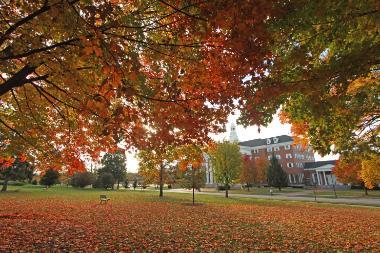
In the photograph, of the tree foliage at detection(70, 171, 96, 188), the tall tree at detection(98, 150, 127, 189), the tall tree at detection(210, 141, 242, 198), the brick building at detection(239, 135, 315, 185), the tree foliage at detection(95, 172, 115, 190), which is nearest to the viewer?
the tall tree at detection(210, 141, 242, 198)

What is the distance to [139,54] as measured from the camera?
7.12 m

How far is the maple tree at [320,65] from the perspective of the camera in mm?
5281

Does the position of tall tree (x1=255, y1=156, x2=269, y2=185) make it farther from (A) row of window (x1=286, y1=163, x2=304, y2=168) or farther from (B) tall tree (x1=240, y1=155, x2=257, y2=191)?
(A) row of window (x1=286, y1=163, x2=304, y2=168)

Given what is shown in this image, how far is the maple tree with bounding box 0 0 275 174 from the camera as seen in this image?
15.4ft

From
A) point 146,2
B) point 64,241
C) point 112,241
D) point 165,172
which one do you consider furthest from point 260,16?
point 165,172

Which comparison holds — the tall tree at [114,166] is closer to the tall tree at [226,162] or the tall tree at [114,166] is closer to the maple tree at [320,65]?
the tall tree at [226,162]

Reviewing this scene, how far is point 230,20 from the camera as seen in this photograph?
5117 millimetres

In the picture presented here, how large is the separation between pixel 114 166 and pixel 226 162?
38255 mm

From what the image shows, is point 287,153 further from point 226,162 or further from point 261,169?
point 226,162

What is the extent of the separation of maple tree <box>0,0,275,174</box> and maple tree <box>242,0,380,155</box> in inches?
30.6

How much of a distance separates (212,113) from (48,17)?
14.7 feet

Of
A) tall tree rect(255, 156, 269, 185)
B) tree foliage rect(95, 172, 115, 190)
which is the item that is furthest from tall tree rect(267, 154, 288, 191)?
tree foliage rect(95, 172, 115, 190)

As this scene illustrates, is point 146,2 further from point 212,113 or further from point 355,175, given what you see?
point 355,175

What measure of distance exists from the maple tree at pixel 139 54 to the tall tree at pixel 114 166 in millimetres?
60423
